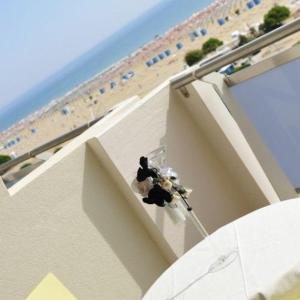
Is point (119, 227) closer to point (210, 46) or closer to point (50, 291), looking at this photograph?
point (50, 291)

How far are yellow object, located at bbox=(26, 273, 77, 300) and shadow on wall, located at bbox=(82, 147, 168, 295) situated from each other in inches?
20.1

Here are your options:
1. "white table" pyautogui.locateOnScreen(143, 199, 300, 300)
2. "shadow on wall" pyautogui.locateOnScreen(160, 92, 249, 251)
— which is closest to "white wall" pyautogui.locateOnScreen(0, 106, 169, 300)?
"shadow on wall" pyautogui.locateOnScreen(160, 92, 249, 251)

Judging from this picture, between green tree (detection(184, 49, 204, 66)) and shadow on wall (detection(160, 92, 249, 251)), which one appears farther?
green tree (detection(184, 49, 204, 66))

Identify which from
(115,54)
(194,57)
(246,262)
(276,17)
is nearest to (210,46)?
(194,57)

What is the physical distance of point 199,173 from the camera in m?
3.74

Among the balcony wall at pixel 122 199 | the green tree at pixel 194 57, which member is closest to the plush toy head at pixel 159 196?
the balcony wall at pixel 122 199

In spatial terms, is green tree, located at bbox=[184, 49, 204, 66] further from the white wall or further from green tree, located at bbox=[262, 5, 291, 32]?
the white wall

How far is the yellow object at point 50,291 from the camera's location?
2.57 meters

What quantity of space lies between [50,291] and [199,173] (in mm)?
1491

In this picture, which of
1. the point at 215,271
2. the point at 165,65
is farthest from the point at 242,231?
the point at 165,65

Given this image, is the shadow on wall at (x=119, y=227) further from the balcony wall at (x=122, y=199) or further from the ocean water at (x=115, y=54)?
the ocean water at (x=115, y=54)

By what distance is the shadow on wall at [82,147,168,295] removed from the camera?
325cm

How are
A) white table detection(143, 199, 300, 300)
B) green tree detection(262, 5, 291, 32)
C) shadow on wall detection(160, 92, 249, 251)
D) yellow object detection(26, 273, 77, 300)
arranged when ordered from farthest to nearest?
green tree detection(262, 5, 291, 32), shadow on wall detection(160, 92, 249, 251), yellow object detection(26, 273, 77, 300), white table detection(143, 199, 300, 300)

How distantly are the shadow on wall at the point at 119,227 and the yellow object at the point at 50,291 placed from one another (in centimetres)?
51
